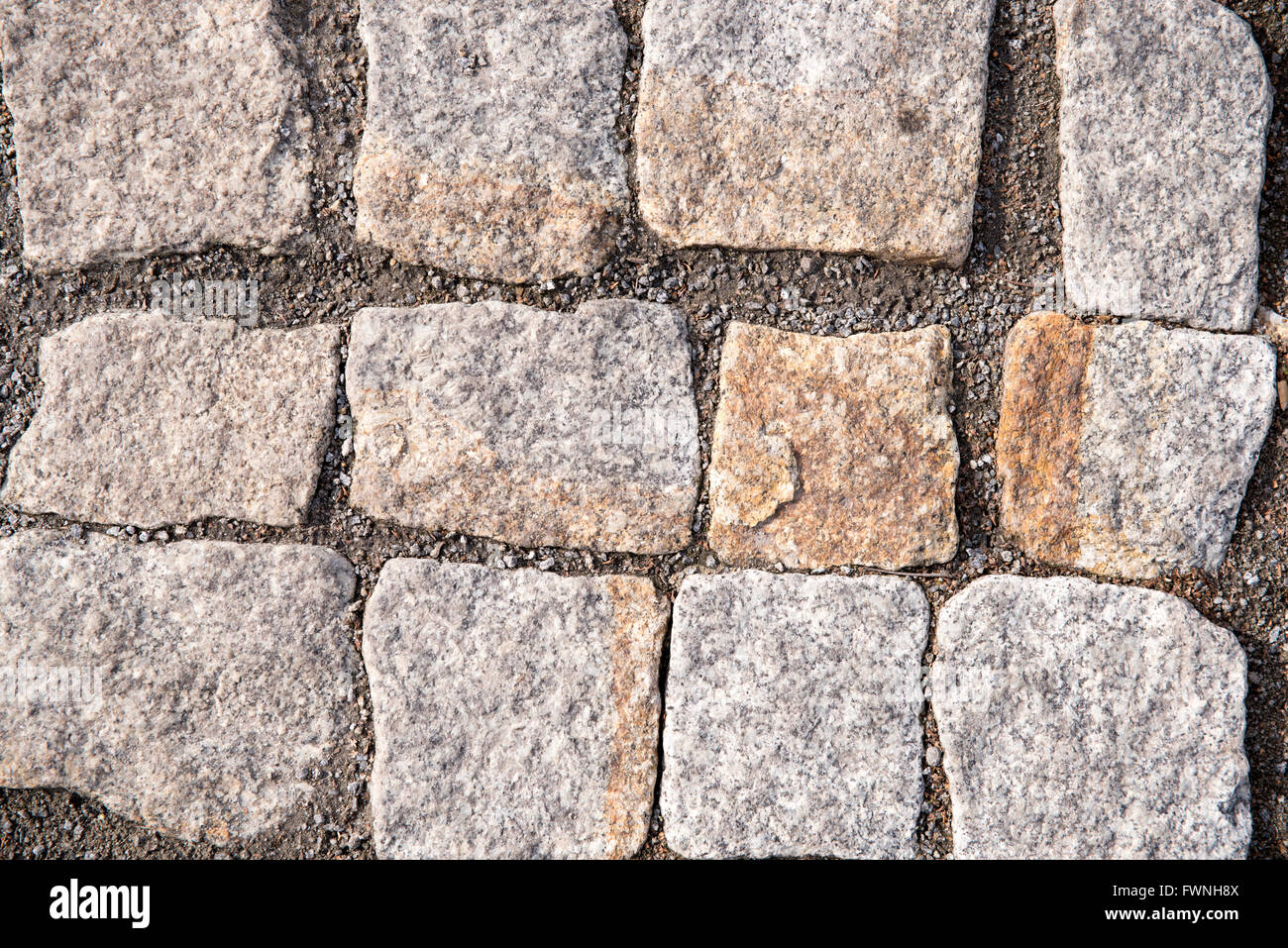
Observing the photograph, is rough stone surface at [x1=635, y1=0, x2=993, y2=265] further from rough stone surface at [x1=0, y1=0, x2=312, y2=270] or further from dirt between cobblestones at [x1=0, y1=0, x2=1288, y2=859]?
rough stone surface at [x1=0, y1=0, x2=312, y2=270]

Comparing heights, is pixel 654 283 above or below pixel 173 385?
above

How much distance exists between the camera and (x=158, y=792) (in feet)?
5.03

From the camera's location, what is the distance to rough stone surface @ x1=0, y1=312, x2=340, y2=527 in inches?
60.4

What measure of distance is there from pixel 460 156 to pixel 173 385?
65cm

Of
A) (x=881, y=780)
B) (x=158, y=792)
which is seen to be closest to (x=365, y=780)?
(x=158, y=792)

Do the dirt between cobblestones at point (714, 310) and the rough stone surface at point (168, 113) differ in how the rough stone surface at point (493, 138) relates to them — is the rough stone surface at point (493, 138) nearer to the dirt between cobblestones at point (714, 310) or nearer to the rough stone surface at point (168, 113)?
the dirt between cobblestones at point (714, 310)

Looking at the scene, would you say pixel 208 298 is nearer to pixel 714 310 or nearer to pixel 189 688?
pixel 189 688

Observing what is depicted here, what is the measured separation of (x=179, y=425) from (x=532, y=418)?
63 centimetres

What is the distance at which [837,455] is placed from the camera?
151 centimetres

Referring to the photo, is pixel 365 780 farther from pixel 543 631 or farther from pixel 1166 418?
pixel 1166 418

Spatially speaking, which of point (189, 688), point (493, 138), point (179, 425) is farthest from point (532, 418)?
point (189, 688)
